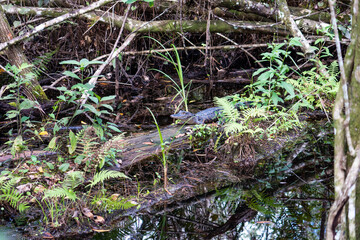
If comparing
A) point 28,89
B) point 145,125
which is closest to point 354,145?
point 145,125

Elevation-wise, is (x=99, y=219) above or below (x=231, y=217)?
above

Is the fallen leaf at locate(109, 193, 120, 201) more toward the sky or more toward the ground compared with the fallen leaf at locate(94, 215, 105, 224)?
more toward the sky

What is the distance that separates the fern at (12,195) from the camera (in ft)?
9.11

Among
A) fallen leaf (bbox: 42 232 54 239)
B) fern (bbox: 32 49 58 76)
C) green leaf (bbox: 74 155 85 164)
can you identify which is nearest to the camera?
fallen leaf (bbox: 42 232 54 239)

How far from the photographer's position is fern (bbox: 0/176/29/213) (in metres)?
2.78

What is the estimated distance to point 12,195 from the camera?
2.86 metres

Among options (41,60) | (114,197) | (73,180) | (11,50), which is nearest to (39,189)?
(73,180)

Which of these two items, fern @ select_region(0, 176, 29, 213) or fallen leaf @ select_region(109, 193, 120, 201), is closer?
fern @ select_region(0, 176, 29, 213)

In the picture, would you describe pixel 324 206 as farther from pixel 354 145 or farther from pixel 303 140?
pixel 303 140

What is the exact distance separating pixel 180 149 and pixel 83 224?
5.59 ft

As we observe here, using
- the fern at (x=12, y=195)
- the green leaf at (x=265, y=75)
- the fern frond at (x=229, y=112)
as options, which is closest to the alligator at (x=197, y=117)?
the fern frond at (x=229, y=112)

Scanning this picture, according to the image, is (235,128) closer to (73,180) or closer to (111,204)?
(111,204)

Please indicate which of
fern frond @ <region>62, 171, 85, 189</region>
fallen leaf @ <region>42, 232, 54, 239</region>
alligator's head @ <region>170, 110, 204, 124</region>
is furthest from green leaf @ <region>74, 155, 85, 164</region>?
alligator's head @ <region>170, 110, 204, 124</region>

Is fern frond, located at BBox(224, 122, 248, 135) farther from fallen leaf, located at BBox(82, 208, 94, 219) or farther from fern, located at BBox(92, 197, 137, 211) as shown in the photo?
fallen leaf, located at BBox(82, 208, 94, 219)
